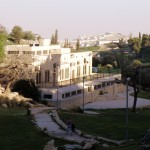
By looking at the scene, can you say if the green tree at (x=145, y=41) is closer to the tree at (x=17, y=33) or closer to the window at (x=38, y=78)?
the tree at (x=17, y=33)

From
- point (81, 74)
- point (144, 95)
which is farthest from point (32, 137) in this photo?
point (144, 95)

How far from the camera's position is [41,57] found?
6650 centimetres

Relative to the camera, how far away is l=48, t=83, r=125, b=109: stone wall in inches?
A: 2325

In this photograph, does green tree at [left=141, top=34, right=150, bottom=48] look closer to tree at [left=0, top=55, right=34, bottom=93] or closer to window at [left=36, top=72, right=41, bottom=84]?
window at [left=36, top=72, right=41, bottom=84]

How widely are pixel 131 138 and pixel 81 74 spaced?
48831 mm

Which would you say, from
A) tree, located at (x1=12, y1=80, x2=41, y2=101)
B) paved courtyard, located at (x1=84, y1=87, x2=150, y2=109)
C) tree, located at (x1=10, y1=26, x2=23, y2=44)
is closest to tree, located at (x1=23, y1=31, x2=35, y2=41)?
tree, located at (x1=10, y1=26, x2=23, y2=44)

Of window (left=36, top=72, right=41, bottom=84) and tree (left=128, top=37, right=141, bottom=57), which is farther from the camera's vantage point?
tree (left=128, top=37, right=141, bottom=57)

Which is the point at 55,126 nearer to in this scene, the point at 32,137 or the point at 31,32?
the point at 32,137

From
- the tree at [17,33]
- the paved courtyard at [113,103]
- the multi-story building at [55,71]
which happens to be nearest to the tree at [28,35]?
the tree at [17,33]

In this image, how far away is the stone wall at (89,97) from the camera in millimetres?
59062

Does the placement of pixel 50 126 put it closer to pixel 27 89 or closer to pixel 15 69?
pixel 15 69

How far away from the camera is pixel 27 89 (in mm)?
57188

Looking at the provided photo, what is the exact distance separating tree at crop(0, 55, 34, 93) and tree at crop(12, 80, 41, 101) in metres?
1.45

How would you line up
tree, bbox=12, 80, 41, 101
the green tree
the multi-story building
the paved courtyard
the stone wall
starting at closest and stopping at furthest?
tree, bbox=12, 80, 41, 101, the stone wall, the multi-story building, the paved courtyard, the green tree
